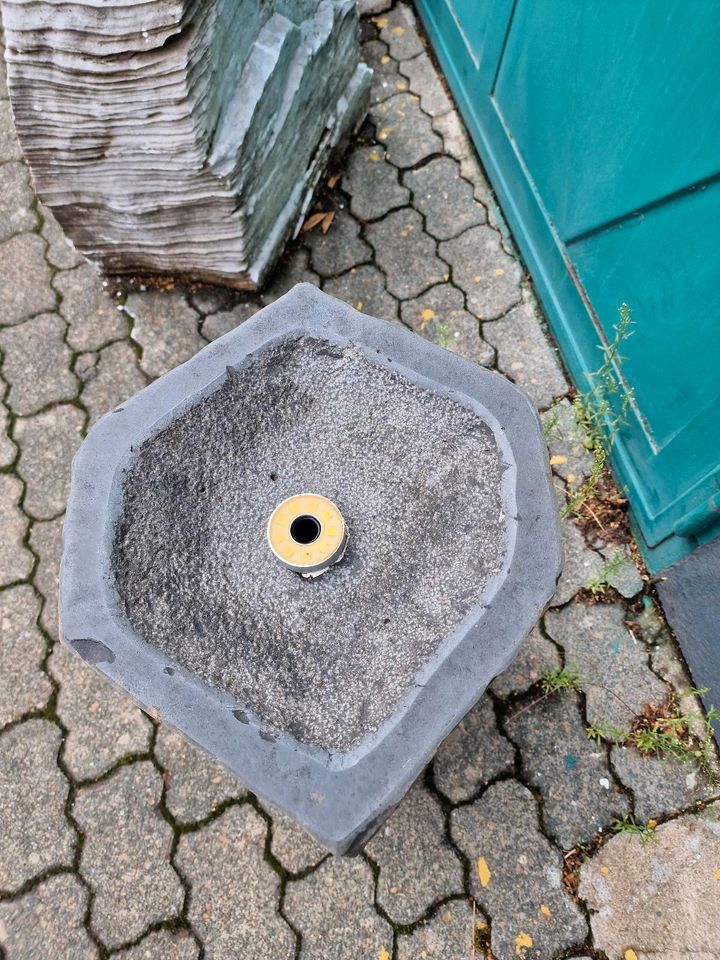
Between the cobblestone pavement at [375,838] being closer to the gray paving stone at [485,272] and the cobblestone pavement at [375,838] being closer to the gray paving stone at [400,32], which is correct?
the gray paving stone at [485,272]

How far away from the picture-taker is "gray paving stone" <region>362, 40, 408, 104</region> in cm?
334

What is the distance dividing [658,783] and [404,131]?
288 cm

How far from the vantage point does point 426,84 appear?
11.0ft

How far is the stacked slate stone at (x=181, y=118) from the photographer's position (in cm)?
190

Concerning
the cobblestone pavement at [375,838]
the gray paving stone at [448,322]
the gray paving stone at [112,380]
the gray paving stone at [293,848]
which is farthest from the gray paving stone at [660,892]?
the gray paving stone at [112,380]

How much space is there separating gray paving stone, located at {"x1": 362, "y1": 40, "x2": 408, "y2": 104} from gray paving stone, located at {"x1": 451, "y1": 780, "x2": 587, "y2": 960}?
307 cm

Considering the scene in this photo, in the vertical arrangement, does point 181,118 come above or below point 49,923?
above

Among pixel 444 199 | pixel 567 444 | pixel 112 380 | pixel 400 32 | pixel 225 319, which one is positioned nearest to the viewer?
pixel 567 444

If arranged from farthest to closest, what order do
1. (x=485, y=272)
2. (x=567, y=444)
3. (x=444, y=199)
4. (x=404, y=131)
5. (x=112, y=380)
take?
(x=404, y=131) < (x=444, y=199) < (x=485, y=272) < (x=112, y=380) < (x=567, y=444)

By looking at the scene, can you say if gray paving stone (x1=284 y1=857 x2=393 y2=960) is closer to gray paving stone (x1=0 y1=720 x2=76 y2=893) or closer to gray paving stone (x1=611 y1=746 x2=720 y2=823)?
gray paving stone (x1=0 y1=720 x2=76 y2=893)

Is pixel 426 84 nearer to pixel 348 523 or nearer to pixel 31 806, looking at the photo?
pixel 348 523

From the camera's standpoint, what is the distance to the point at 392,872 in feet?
6.42

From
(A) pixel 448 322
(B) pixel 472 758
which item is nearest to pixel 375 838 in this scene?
(B) pixel 472 758

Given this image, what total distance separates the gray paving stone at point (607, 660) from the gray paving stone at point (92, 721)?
4.47 ft
